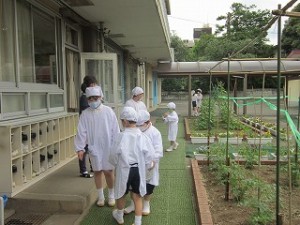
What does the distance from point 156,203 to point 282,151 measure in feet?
10.3

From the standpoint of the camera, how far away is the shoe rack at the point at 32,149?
3887 mm

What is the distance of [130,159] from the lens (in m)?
3.32

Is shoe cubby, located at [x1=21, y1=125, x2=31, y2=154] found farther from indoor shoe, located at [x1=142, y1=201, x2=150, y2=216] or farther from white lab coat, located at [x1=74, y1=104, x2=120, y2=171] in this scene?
indoor shoe, located at [x1=142, y1=201, x2=150, y2=216]

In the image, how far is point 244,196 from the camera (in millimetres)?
4254

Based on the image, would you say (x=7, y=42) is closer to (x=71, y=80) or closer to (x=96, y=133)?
(x=96, y=133)

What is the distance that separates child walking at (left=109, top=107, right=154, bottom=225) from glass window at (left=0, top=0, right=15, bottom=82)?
202 cm

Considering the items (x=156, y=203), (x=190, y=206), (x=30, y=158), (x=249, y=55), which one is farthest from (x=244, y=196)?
(x=249, y=55)

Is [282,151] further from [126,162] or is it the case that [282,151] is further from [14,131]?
[14,131]

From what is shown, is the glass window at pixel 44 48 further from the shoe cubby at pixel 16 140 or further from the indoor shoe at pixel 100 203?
the indoor shoe at pixel 100 203

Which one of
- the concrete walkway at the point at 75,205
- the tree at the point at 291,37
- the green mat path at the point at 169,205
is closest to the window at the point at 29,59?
the concrete walkway at the point at 75,205

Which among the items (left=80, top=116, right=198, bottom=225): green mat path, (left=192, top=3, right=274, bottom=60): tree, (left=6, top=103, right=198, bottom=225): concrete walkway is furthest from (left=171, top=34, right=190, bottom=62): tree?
(left=6, top=103, right=198, bottom=225): concrete walkway

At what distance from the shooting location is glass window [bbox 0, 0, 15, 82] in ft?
14.3

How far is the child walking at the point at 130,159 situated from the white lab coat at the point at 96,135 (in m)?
0.59

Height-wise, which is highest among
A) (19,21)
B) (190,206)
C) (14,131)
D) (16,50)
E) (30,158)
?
(19,21)
